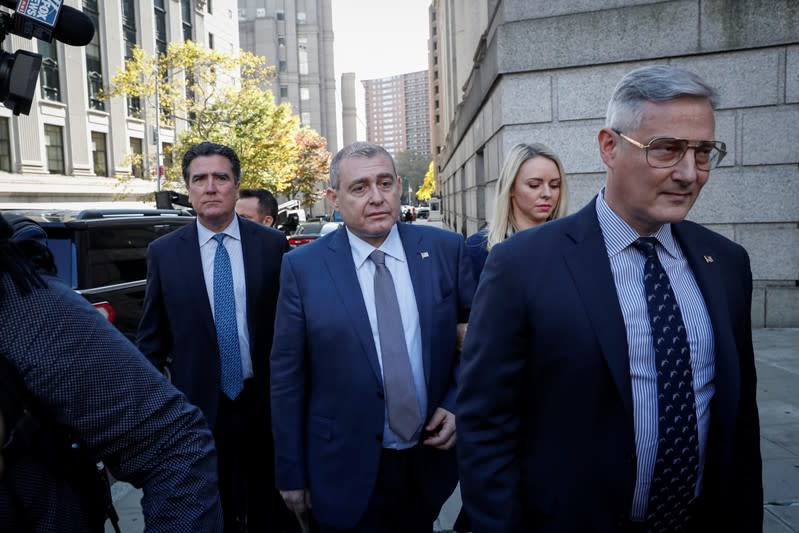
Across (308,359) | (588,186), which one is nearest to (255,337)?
(308,359)

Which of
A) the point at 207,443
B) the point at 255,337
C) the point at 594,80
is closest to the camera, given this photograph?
the point at 207,443

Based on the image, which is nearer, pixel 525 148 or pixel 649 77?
pixel 649 77

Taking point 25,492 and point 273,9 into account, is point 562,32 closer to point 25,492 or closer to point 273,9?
point 25,492

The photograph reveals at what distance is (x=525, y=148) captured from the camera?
152 inches

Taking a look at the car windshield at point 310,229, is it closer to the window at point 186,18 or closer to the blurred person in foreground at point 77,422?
the blurred person in foreground at point 77,422

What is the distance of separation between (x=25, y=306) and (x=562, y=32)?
7873 mm

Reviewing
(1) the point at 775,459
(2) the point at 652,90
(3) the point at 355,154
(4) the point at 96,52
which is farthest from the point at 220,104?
(2) the point at 652,90

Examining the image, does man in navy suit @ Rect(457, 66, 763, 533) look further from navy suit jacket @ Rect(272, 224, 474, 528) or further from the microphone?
the microphone

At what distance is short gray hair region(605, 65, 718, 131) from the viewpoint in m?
1.69

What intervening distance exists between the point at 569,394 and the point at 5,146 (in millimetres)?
34004

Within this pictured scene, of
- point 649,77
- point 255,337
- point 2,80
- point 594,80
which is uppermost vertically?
point 594,80

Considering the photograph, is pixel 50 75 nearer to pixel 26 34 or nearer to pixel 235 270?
pixel 235 270

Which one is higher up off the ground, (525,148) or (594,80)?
(594,80)

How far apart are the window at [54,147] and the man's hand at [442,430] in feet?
115
